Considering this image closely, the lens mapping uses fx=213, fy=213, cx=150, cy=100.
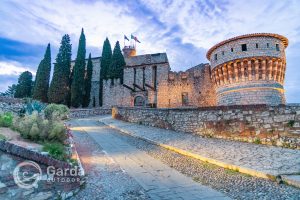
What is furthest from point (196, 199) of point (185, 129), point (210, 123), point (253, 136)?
point (185, 129)

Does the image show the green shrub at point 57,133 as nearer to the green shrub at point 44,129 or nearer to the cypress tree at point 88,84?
the green shrub at point 44,129

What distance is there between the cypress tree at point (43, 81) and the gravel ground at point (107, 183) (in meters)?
30.3

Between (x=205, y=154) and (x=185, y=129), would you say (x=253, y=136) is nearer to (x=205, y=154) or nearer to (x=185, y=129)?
(x=205, y=154)

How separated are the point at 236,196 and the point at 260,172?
1395mm

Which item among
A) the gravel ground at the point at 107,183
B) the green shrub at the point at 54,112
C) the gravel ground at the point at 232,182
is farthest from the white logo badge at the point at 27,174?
the green shrub at the point at 54,112

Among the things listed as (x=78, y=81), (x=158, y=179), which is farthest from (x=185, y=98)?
(x=158, y=179)

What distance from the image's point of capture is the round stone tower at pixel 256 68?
18.2m

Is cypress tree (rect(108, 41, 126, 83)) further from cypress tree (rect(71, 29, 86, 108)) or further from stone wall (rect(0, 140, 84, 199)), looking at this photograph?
stone wall (rect(0, 140, 84, 199))

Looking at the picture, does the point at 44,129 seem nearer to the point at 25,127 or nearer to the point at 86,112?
the point at 25,127

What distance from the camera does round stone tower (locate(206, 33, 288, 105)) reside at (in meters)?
18.2

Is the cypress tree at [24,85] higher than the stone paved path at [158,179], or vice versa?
the cypress tree at [24,85]

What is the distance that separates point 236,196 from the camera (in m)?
4.11

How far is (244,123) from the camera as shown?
9.73 meters

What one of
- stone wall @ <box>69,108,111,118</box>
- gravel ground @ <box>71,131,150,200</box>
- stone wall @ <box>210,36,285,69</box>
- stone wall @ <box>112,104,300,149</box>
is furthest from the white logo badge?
stone wall @ <box>69,108,111,118</box>
